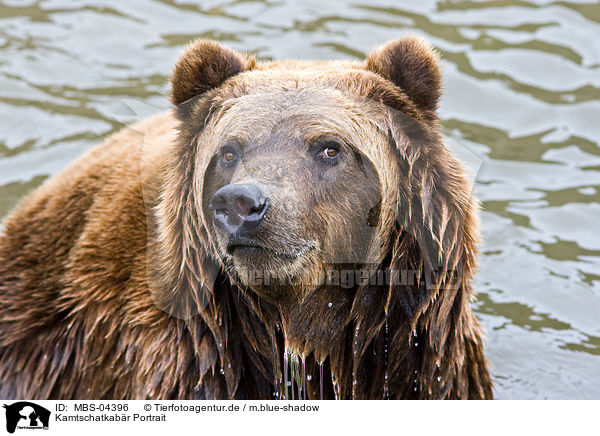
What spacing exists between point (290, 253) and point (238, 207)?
42 cm

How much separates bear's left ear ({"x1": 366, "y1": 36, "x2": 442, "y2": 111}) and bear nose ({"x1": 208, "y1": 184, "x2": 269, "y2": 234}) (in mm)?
1173

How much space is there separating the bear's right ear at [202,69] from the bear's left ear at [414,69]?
33.3 inches

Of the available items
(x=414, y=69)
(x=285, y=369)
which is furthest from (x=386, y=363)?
(x=414, y=69)

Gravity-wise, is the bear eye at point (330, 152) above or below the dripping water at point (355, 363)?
above

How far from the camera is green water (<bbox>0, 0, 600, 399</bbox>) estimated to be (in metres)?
7.33

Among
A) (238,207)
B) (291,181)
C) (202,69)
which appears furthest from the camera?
(202,69)

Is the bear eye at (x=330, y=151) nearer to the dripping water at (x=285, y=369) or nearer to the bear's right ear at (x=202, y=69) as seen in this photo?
the bear's right ear at (x=202, y=69)

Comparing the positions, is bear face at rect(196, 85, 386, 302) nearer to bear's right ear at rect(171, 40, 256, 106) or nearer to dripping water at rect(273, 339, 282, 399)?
bear's right ear at rect(171, 40, 256, 106)

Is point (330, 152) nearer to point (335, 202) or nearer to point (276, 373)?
point (335, 202)

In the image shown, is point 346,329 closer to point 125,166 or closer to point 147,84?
point 125,166

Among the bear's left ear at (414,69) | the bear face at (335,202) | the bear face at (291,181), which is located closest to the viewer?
the bear face at (291,181)
